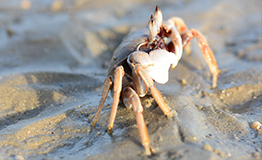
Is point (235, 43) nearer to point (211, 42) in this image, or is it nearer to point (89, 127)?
point (211, 42)

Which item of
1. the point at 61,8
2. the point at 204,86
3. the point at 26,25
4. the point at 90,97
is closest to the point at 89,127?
the point at 90,97

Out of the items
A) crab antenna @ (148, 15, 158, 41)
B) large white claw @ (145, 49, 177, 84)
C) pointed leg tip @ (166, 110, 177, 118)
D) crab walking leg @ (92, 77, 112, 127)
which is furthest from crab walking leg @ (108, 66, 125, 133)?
crab antenna @ (148, 15, 158, 41)

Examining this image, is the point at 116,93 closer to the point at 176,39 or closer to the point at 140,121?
the point at 140,121

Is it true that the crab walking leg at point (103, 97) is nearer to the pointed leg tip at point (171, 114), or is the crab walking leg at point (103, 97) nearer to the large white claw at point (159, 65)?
the large white claw at point (159, 65)

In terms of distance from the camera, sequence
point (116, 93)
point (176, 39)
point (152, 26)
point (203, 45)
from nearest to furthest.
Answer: point (116, 93) → point (152, 26) → point (176, 39) → point (203, 45)

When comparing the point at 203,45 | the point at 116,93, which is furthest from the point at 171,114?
the point at 203,45

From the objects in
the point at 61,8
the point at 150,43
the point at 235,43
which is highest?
the point at 61,8

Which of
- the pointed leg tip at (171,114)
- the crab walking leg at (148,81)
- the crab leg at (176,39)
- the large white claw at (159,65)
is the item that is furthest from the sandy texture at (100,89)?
the crab leg at (176,39)

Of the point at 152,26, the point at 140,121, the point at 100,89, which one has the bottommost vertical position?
the point at 100,89

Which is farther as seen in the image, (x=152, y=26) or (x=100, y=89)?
(x=100, y=89)
